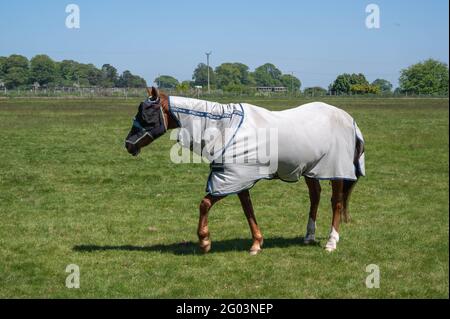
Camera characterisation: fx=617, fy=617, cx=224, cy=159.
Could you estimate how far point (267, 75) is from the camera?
16325 centimetres

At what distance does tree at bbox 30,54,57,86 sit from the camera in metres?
105

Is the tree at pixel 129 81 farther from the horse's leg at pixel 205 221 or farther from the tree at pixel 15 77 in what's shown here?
the horse's leg at pixel 205 221

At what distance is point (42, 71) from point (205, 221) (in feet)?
345

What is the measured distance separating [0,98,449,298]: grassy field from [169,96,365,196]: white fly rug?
1.07 m

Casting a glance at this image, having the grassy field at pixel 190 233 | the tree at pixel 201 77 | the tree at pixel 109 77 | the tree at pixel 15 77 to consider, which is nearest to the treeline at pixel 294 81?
the tree at pixel 201 77

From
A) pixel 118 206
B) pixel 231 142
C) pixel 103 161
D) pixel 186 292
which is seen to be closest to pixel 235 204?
pixel 118 206

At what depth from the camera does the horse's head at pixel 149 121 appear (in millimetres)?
7312

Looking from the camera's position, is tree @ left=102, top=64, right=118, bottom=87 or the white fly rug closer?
the white fly rug

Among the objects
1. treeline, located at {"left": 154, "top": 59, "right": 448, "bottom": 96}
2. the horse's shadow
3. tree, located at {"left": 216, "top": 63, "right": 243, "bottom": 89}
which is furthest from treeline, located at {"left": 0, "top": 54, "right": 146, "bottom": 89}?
the horse's shadow

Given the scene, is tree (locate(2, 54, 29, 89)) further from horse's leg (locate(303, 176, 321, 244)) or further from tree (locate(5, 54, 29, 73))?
horse's leg (locate(303, 176, 321, 244))

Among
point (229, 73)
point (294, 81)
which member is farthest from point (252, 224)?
point (294, 81)

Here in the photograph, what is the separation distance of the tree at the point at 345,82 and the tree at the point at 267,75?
6124 centimetres

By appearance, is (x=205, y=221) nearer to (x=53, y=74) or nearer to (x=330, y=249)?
(x=330, y=249)
